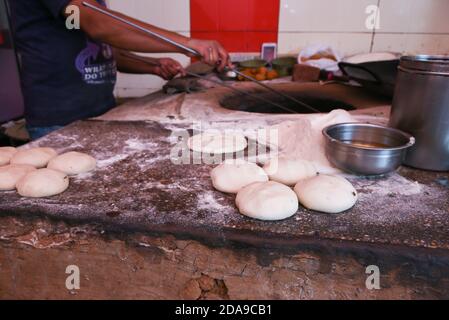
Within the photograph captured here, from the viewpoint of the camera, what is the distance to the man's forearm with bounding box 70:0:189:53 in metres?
1.96

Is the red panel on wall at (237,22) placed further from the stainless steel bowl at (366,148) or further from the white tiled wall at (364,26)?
the stainless steel bowl at (366,148)

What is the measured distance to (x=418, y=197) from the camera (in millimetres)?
1267

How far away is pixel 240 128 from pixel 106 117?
90 cm

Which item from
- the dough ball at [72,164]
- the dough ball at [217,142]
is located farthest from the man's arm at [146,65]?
Result: the dough ball at [72,164]

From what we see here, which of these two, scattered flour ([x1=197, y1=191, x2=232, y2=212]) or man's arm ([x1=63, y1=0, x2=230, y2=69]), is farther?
man's arm ([x1=63, y1=0, x2=230, y2=69])

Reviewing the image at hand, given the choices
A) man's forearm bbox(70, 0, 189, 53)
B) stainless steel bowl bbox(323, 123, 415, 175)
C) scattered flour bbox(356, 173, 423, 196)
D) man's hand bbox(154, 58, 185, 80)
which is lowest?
scattered flour bbox(356, 173, 423, 196)

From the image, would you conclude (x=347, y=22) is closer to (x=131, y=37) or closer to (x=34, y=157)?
(x=131, y=37)

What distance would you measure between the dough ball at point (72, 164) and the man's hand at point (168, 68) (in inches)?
61.8

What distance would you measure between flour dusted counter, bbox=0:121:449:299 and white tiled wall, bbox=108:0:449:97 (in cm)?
281

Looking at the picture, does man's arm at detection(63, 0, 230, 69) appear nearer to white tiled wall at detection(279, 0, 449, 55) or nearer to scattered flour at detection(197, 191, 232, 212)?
scattered flour at detection(197, 191, 232, 212)

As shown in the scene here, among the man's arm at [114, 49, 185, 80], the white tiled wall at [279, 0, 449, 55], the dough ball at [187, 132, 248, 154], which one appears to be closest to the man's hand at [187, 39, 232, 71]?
the dough ball at [187, 132, 248, 154]

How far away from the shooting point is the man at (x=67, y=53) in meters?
2.03
